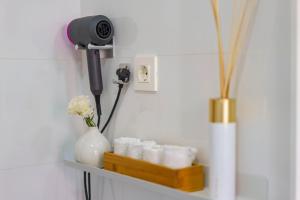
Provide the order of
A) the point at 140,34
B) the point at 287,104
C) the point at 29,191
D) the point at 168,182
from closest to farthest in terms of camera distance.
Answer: the point at 287,104 < the point at 168,182 < the point at 140,34 < the point at 29,191

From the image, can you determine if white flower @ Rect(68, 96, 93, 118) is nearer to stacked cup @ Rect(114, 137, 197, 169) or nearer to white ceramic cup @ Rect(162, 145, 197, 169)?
stacked cup @ Rect(114, 137, 197, 169)

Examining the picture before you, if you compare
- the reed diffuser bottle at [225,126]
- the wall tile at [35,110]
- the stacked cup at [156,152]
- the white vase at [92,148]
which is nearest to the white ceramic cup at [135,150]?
the stacked cup at [156,152]

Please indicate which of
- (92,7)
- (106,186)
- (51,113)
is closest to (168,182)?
(106,186)

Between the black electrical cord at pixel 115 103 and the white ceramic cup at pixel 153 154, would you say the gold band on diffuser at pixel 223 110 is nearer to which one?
the white ceramic cup at pixel 153 154

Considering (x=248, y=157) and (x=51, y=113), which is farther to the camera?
(x=51, y=113)

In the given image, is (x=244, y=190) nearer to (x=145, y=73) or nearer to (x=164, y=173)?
(x=164, y=173)

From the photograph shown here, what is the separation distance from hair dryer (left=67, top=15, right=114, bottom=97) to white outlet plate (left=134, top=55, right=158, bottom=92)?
13cm

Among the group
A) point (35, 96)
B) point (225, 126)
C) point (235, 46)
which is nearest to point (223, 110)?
point (225, 126)

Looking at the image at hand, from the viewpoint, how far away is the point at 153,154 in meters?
0.93

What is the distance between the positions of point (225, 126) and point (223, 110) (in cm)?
3

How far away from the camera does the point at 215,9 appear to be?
82 cm

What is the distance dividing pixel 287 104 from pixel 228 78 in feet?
0.39

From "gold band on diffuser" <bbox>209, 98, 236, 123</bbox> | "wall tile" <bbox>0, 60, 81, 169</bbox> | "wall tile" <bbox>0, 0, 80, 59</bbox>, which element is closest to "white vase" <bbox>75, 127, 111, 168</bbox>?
"wall tile" <bbox>0, 60, 81, 169</bbox>

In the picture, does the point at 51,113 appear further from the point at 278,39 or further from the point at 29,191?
the point at 278,39
